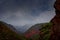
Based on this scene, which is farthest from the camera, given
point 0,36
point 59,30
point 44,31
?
point 44,31

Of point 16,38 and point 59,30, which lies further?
point 16,38

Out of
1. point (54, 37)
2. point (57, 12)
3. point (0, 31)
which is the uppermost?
point (0, 31)

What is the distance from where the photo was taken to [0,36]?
5125 cm

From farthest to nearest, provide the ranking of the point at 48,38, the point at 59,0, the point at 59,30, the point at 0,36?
the point at 0,36
the point at 48,38
the point at 59,0
the point at 59,30

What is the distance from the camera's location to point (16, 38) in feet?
185

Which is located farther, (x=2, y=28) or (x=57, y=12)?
(x=2, y=28)

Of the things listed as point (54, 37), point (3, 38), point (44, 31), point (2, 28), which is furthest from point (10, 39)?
point (54, 37)

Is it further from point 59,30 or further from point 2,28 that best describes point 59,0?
Answer: point 2,28

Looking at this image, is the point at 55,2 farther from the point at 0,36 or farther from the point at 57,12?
the point at 0,36

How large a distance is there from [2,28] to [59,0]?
20.3 metres

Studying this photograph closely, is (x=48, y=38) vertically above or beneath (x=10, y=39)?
beneath

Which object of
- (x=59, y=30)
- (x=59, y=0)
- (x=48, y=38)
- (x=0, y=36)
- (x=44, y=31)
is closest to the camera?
(x=59, y=30)

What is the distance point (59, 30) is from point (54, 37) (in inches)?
114

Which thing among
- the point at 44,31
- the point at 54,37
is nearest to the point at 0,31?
the point at 44,31
